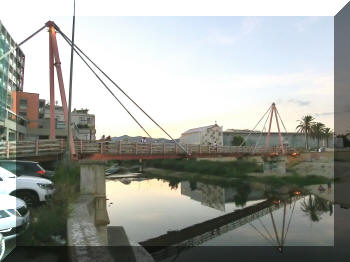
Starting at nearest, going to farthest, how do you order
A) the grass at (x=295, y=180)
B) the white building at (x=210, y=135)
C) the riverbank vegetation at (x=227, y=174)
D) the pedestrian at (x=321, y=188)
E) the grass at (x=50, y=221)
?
the grass at (x=50, y=221) → the pedestrian at (x=321, y=188) → the grass at (x=295, y=180) → the riverbank vegetation at (x=227, y=174) → the white building at (x=210, y=135)

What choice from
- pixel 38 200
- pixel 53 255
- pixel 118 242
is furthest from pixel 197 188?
pixel 53 255

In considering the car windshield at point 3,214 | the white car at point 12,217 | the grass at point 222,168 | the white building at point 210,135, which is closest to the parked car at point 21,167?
the white car at point 12,217

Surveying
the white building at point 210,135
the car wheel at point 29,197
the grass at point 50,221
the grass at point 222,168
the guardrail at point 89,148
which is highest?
the white building at point 210,135

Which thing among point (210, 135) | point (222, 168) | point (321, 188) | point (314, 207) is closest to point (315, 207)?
point (314, 207)

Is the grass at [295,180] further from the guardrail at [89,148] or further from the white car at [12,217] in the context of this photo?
the white car at [12,217]

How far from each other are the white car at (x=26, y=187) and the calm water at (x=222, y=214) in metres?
7.58

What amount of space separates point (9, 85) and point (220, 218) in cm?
6560

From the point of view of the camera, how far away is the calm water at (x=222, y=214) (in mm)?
20625

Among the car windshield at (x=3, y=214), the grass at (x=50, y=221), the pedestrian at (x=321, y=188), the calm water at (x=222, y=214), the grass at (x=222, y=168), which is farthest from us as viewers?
the grass at (x=222, y=168)

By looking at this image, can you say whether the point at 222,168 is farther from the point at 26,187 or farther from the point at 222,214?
the point at 26,187

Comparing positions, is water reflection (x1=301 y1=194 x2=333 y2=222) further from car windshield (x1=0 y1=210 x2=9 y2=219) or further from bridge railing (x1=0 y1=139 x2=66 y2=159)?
car windshield (x1=0 y1=210 x2=9 y2=219)

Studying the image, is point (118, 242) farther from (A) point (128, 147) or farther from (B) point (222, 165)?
(B) point (222, 165)

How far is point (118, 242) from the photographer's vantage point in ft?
49.9

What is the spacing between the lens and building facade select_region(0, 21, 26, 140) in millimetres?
51975
